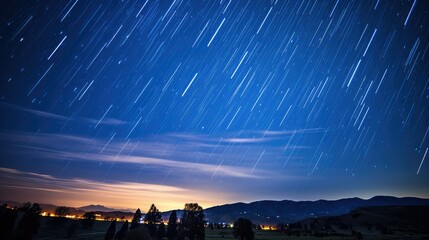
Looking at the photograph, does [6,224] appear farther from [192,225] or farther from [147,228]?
[192,225]

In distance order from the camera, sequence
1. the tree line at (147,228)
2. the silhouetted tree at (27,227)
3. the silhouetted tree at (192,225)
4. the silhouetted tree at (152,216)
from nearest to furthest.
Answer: the tree line at (147,228), the silhouetted tree at (27,227), the silhouetted tree at (192,225), the silhouetted tree at (152,216)

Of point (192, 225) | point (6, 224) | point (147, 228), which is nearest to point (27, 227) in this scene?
point (6, 224)

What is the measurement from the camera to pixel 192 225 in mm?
58344

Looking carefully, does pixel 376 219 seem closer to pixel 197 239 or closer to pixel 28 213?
pixel 197 239

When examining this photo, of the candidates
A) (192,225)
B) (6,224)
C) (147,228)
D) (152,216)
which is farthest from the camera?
(152,216)

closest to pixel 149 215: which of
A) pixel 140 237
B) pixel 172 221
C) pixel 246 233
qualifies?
pixel 172 221

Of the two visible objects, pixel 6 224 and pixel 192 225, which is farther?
pixel 192 225

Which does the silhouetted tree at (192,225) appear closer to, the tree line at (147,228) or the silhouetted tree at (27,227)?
the tree line at (147,228)

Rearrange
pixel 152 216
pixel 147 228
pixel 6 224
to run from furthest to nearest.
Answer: pixel 152 216, pixel 147 228, pixel 6 224

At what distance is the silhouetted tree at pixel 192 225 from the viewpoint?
57.8m

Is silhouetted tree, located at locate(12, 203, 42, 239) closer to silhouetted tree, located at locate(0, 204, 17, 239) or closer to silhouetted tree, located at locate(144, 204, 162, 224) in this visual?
silhouetted tree, located at locate(0, 204, 17, 239)

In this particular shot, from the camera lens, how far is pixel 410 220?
175 meters

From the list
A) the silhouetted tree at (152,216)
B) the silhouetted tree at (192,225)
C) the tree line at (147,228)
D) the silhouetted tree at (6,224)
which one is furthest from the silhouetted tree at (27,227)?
the silhouetted tree at (192,225)

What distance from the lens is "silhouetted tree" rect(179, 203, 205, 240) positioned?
57.8 meters
